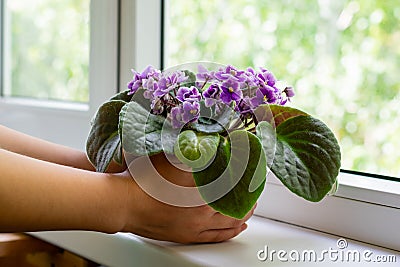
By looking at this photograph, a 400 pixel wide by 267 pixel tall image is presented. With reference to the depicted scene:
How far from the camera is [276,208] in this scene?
1029 millimetres

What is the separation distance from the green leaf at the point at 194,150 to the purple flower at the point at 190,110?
0.02 m

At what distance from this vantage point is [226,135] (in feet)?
2.51

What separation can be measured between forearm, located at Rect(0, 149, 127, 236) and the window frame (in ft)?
1.02

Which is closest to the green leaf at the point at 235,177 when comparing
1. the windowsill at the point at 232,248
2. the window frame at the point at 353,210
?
the windowsill at the point at 232,248

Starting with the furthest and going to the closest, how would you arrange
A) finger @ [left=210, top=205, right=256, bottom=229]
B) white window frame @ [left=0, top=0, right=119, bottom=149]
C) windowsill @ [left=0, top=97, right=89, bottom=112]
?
windowsill @ [left=0, top=97, right=89, bottom=112]
white window frame @ [left=0, top=0, right=119, bottom=149]
finger @ [left=210, top=205, right=256, bottom=229]

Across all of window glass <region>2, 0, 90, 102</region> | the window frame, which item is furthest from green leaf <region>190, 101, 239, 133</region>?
window glass <region>2, 0, 90, 102</region>

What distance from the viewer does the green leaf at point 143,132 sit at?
0.72m

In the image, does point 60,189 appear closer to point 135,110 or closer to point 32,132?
point 135,110

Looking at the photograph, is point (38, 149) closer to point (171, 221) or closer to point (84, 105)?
point (171, 221)

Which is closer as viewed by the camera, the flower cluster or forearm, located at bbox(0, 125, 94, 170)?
the flower cluster

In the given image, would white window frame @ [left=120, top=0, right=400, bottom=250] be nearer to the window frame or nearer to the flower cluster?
the window frame

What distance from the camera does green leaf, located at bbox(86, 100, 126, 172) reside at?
79cm

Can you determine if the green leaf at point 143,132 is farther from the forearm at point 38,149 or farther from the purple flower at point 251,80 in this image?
the forearm at point 38,149

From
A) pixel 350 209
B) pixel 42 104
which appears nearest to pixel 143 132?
pixel 350 209
